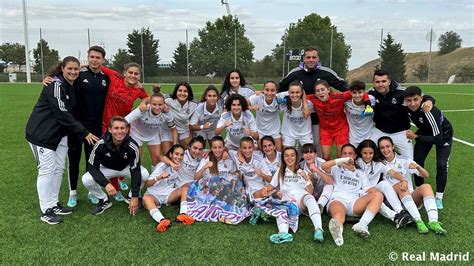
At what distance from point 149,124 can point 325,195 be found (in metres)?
2.54

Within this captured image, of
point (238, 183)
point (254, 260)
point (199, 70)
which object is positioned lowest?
point (254, 260)

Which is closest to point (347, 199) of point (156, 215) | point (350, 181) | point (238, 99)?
point (350, 181)

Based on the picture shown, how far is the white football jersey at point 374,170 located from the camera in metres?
4.28

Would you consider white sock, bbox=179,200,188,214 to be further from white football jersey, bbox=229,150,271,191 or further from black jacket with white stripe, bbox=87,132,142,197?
white football jersey, bbox=229,150,271,191

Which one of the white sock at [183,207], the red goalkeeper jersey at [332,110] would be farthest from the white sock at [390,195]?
the white sock at [183,207]

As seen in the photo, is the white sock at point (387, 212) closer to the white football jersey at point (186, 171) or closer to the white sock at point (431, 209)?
the white sock at point (431, 209)

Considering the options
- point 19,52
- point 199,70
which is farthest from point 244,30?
point 19,52

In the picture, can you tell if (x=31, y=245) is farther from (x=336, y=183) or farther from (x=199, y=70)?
(x=199, y=70)

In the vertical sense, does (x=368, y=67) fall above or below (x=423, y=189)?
above

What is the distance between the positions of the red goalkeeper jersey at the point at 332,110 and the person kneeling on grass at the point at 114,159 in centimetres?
246

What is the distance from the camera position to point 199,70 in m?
34.8

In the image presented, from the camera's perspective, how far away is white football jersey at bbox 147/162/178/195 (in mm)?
4516

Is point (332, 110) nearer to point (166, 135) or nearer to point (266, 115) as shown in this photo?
point (266, 115)

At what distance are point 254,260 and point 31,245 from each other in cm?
206
